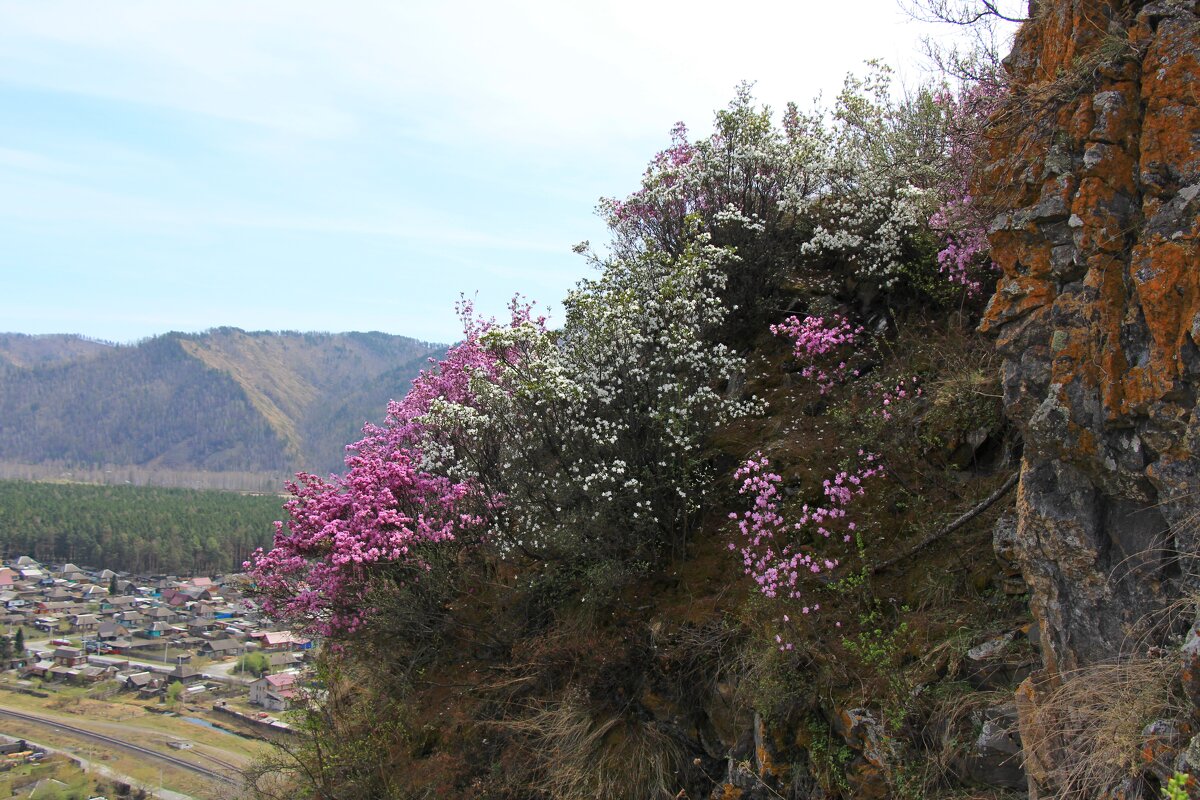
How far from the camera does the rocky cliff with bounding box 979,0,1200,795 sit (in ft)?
12.7

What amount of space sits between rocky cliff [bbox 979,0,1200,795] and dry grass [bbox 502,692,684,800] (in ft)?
11.7

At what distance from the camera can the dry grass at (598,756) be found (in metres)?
7.00

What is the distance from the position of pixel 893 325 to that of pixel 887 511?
337cm

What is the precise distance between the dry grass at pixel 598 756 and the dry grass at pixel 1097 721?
140 inches

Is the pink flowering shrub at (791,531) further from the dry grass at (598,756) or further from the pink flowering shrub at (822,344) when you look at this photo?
the dry grass at (598,756)

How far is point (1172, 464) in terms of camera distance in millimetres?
3775

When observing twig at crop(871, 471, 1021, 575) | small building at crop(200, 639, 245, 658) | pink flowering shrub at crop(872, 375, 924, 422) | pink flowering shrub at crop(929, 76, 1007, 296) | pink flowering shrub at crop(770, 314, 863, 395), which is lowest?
small building at crop(200, 639, 245, 658)

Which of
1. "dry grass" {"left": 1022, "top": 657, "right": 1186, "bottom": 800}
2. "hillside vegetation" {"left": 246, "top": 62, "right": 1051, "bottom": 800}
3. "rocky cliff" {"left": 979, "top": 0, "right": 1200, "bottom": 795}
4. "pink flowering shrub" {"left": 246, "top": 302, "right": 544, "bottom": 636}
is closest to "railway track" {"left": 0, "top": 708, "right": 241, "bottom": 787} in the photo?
"pink flowering shrub" {"left": 246, "top": 302, "right": 544, "bottom": 636}

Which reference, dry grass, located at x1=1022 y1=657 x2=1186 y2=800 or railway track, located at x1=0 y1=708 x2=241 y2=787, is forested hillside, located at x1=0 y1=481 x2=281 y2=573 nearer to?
railway track, located at x1=0 y1=708 x2=241 y2=787

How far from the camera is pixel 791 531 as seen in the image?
294 inches

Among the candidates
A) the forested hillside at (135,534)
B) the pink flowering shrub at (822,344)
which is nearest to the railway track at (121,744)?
the forested hillside at (135,534)

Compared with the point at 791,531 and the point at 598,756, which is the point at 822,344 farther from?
the point at 598,756

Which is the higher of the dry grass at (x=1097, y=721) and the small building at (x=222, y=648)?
the dry grass at (x=1097, y=721)

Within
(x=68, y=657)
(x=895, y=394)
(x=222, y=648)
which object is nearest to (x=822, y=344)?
(x=895, y=394)
